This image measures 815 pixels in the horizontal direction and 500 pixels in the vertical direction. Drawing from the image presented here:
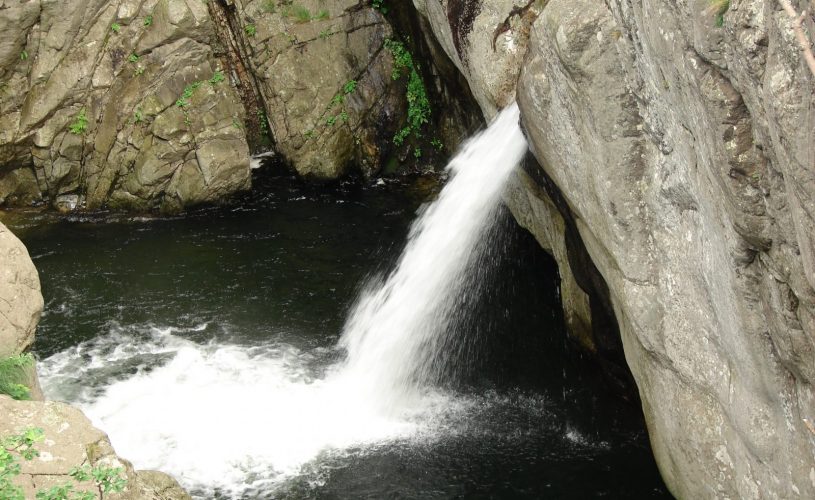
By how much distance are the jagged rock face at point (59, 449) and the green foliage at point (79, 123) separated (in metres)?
10.3

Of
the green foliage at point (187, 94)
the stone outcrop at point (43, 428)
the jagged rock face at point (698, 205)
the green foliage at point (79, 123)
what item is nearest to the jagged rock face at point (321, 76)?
the green foliage at point (187, 94)

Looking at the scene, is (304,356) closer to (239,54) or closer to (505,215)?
(505,215)

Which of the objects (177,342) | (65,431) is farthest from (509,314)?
(65,431)

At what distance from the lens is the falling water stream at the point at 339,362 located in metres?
9.02

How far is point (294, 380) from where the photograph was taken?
10617 mm

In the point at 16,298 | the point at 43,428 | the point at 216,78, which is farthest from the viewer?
the point at 216,78

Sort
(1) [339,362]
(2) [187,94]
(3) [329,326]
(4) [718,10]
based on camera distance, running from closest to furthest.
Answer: (4) [718,10], (1) [339,362], (3) [329,326], (2) [187,94]

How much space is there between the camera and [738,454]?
683cm

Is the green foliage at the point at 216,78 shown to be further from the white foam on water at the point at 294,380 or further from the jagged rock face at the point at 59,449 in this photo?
the jagged rock face at the point at 59,449

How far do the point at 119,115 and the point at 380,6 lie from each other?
5.95 meters

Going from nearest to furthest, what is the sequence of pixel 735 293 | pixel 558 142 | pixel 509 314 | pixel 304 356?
pixel 735 293, pixel 558 142, pixel 304 356, pixel 509 314

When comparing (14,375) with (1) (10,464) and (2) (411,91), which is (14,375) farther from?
(2) (411,91)

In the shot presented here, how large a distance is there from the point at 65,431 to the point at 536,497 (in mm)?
4876

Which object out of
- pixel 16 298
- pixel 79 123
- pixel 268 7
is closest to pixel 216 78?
pixel 268 7
